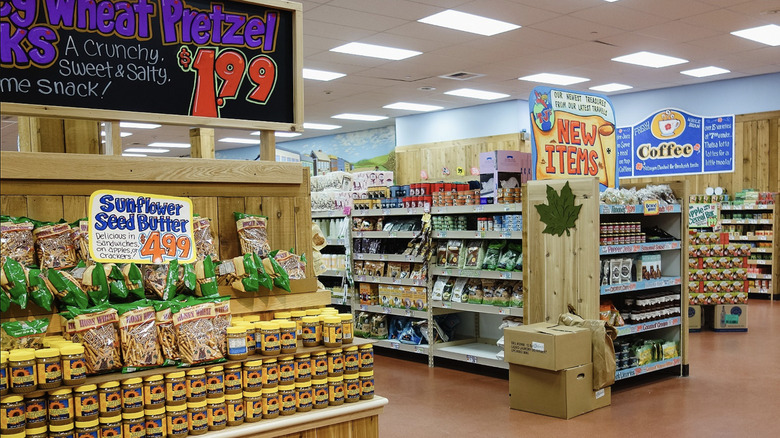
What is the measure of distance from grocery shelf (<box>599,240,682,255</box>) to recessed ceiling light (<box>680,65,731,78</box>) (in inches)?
261

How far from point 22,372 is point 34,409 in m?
0.12

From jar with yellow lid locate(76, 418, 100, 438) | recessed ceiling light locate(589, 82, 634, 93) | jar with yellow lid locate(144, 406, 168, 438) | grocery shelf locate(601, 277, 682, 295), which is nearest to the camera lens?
jar with yellow lid locate(76, 418, 100, 438)

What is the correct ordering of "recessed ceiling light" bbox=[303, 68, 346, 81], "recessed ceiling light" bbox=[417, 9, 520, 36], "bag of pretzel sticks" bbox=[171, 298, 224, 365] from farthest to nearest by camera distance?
"recessed ceiling light" bbox=[303, 68, 346, 81], "recessed ceiling light" bbox=[417, 9, 520, 36], "bag of pretzel sticks" bbox=[171, 298, 224, 365]

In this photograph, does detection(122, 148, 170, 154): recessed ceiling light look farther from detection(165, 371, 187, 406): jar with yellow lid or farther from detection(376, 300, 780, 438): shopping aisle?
detection(165, 371, 187, 406): jar with yellow lid

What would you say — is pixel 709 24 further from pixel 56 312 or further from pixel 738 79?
pixel 56 312

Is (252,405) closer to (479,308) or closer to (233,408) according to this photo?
(233,408)

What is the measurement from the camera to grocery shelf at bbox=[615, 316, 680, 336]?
5.56 m

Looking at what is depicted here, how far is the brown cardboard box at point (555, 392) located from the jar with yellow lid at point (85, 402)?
3.40 metres

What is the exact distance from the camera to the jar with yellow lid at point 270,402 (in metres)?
2.43

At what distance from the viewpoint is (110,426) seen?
2.14m

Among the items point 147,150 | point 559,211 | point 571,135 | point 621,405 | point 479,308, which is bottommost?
point 621,405

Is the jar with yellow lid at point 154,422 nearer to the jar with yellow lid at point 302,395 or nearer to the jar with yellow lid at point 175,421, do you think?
the jar with yellow lid at point 175,421

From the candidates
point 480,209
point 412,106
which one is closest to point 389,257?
point 480,209

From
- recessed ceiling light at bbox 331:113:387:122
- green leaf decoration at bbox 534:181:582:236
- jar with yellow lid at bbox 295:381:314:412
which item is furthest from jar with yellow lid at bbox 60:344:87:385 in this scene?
A: recessed ceiling light at bbox 331:113:387:122
